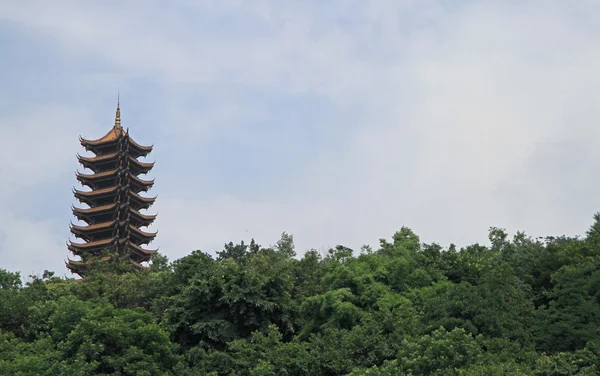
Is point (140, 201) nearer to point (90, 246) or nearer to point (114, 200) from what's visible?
point (114, 200)

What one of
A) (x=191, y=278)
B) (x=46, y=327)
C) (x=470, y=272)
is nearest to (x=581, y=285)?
(x=470, y=272)

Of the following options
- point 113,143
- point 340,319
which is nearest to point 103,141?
point 113,143

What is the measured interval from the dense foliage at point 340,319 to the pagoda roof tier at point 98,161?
23820mm

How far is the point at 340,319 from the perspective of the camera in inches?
1329

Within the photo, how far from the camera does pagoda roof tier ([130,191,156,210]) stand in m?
63.2

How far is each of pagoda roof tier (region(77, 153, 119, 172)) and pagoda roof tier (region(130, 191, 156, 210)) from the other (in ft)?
9.07

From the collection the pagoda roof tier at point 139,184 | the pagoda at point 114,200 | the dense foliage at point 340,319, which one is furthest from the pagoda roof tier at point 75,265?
the dense foliage at point 340,319

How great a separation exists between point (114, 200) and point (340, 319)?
108 ft

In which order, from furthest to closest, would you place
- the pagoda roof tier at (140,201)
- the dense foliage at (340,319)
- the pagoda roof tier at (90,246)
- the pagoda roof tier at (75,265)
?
the pagoda roof tier at (140,201), the pagoda roof tier at (90,246), the pagoda roof tier at (75,265), the dense foliage at (340,319)

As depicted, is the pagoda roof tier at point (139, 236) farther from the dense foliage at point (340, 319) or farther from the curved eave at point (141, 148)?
the dense foliage at point (340, 319)

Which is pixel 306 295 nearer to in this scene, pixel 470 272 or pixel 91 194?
pixel 470 272

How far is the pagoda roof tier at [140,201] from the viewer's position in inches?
2490

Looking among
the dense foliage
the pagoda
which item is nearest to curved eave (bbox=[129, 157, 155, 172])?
the pagoda

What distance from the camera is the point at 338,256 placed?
1544 inches
